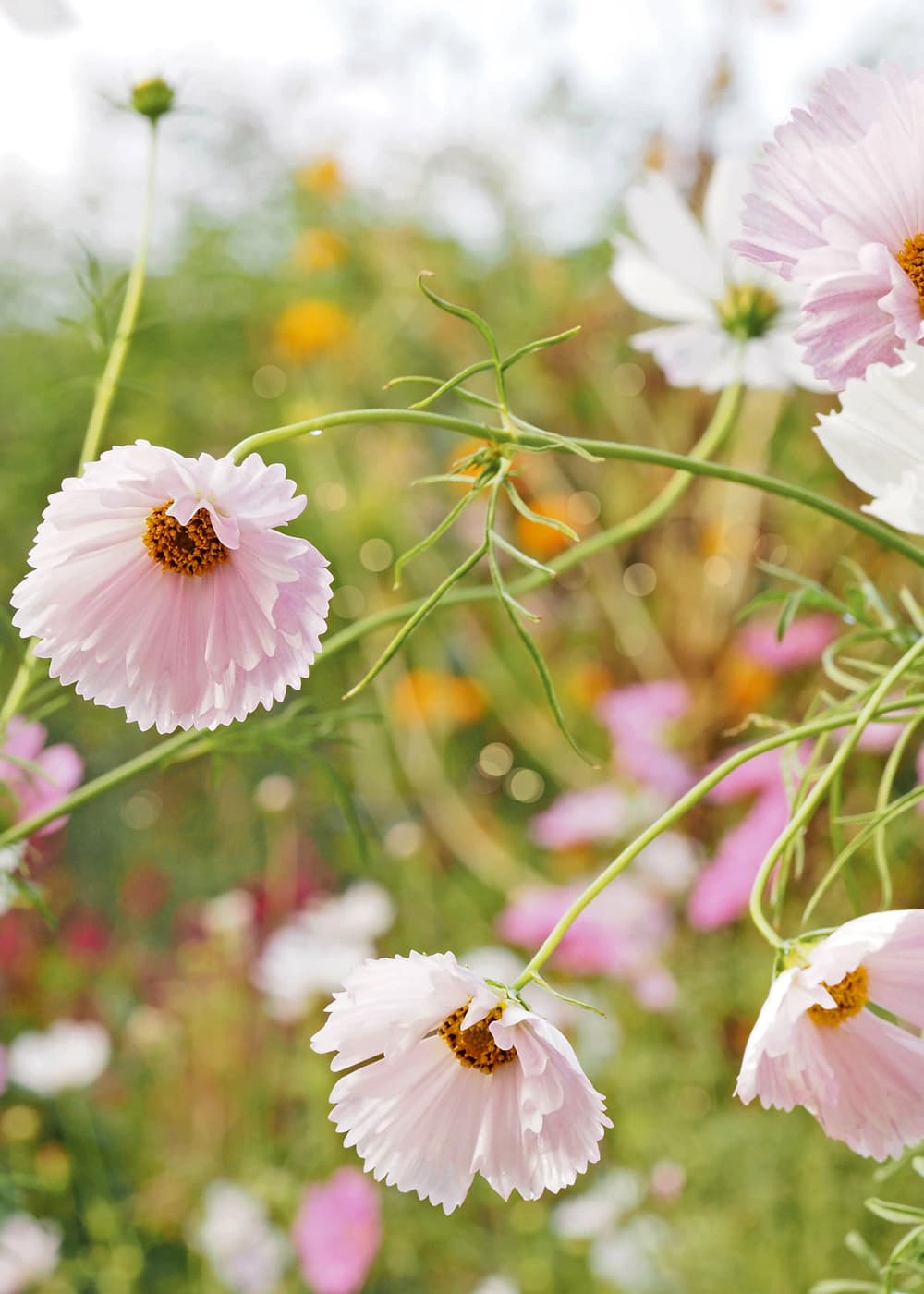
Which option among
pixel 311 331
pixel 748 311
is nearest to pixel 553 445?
pixel 748 311

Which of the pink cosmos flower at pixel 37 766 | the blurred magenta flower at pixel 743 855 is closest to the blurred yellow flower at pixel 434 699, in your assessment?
the blurred magenta flower at pixel 743 855

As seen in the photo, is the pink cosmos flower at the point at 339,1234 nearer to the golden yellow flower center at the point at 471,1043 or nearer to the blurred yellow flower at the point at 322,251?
the golden yellow flower center at the point at 471,1043

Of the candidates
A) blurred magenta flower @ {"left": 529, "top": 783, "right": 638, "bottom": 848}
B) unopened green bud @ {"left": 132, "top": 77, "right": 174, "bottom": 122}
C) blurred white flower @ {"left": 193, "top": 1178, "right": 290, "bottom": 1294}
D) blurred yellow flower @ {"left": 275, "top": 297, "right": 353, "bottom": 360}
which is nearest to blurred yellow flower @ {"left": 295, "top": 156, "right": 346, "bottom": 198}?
blurred yellow flower @ {"left": 275, "top": 297, "right": 353, "bottom": 360}

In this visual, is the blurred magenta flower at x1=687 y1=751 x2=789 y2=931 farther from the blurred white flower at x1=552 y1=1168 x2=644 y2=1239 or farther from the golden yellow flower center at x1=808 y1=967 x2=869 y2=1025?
the golden yellow flower center at x1=808 y1=967 x2=869 y2=1025

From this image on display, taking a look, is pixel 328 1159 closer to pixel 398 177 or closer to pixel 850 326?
pixel 850 326

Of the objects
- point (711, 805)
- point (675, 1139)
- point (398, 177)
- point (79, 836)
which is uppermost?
point (398, 177)

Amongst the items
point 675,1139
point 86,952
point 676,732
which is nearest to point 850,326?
point 675,1139

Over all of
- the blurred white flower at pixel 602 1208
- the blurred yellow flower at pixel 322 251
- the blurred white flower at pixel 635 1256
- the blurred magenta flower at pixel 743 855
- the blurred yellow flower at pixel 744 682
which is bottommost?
the blurred white flower at pixel 635 1256
